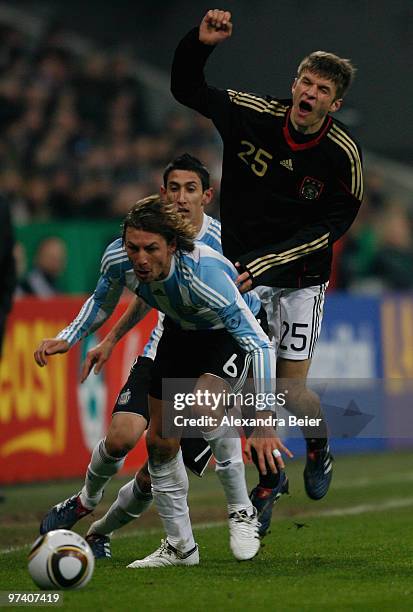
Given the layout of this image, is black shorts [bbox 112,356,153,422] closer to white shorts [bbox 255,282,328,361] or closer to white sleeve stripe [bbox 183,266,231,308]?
white sleeve stripe [bbox 183,266,231,308]

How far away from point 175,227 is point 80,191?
1041 centimetres

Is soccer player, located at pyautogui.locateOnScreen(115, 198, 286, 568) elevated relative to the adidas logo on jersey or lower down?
lower down

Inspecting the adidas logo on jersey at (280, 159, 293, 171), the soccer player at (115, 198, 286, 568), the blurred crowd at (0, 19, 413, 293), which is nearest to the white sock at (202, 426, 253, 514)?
the soccer player at (115, 198, 286, 568)

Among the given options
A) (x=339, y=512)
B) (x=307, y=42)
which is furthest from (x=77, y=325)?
(x=307, y=42)

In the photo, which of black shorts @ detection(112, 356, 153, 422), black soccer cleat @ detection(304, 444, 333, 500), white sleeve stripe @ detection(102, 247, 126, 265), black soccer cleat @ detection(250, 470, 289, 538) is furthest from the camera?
black soccer cleat @ detection(304, 444, 333, 500)

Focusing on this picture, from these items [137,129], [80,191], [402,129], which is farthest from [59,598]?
[402,129]

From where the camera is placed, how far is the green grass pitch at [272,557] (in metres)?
6.22

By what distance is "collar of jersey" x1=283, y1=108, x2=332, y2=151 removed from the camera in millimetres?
8008

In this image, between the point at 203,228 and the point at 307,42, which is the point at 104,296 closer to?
the point at 203,228

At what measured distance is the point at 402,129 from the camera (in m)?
21.8

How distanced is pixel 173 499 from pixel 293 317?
166 cm

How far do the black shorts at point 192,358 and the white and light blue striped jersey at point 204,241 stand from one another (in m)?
0.50

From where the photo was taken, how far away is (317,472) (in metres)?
8.91

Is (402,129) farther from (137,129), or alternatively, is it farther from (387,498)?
(387,498)
